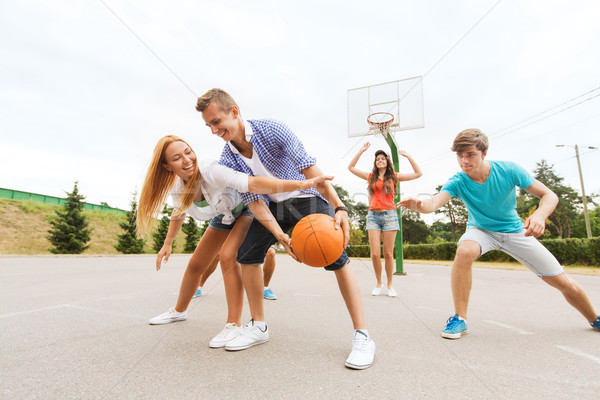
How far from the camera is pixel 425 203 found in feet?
9.95

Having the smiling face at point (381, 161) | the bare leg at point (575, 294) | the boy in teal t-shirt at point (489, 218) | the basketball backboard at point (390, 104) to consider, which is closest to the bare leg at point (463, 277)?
the boy in teal t-shirt at point (489, 218)

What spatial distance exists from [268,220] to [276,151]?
0.52 m

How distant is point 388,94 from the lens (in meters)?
11.7

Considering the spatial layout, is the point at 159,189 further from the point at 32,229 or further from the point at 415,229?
the point at 415,229

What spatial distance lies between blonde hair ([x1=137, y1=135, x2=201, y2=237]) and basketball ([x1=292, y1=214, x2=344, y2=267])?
108cm

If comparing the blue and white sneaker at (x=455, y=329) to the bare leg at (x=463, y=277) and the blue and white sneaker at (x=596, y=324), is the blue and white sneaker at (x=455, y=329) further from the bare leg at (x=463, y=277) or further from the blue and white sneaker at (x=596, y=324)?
the blue and white sneaker at (x=596, y=324)

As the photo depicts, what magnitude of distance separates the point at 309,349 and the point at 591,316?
8.42 feet

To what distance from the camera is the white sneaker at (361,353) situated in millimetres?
2152

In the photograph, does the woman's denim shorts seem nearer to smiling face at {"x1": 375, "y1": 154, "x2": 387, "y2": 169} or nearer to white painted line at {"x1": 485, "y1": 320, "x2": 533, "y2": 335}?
smiling face at {"x1": 375, "y1": 154, "x2": 387, "y2": 169}

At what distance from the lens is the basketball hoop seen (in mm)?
10539

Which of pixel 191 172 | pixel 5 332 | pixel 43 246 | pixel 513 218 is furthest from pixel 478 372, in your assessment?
pixel 43 246

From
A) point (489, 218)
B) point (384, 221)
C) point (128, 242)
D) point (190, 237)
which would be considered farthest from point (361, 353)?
point (190, 237)

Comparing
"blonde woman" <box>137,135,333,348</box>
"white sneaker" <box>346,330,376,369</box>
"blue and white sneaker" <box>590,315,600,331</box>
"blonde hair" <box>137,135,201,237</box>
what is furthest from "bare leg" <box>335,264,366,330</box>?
"blue and white sneaker" <box>590,315,600,331</box>

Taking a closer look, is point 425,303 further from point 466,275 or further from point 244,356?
point 244,356
